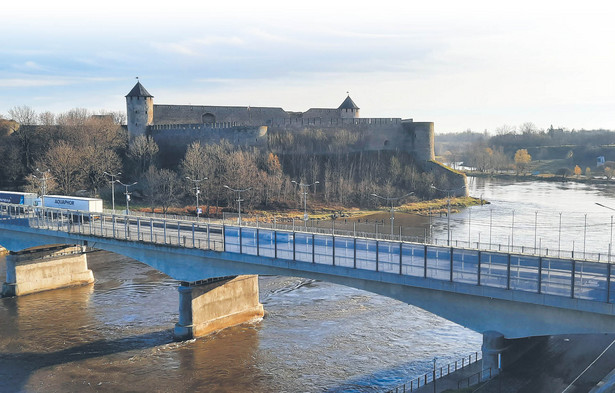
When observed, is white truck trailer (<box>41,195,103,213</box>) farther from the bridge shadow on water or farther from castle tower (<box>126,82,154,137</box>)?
castle tower (<box>126,82,154,137</box>)

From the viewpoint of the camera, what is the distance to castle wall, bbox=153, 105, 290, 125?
3346 inches

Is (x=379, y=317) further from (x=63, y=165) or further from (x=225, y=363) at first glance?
(x=63, y=165)

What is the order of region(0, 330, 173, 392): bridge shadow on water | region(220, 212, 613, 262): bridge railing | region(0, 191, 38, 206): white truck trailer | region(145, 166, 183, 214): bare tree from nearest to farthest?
region(220, 212, 613, 262): bridge railing < region(0, 330, 173, 392): bridge shadow on water < region(0, 191, 38, 206): white truck trailer < region(145, 166, 183, 214): bare tree

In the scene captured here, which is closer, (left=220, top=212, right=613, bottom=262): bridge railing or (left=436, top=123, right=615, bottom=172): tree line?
(left=220, top=212, right=613, bottom=262): bridge railing

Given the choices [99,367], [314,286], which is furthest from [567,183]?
[99,367]

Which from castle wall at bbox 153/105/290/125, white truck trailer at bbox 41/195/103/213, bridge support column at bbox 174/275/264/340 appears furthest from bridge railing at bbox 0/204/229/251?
castle wall at bbox 153/105/290/125

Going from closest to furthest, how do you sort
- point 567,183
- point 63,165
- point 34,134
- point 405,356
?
point 405,356 → point 63,165 → point 34,134 → point 567,183

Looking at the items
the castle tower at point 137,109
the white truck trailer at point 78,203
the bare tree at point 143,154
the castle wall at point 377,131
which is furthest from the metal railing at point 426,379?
the castle wall at point 377,131

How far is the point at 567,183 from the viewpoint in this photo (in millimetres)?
110188

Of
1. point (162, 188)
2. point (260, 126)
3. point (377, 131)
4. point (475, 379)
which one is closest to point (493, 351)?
point (475, 379)

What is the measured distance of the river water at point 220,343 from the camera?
25844 millimetres

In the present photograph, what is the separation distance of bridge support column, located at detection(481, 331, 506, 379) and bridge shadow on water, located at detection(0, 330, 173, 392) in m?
15.5

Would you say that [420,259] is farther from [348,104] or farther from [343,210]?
[348,104]

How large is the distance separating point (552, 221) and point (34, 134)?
198 feet
